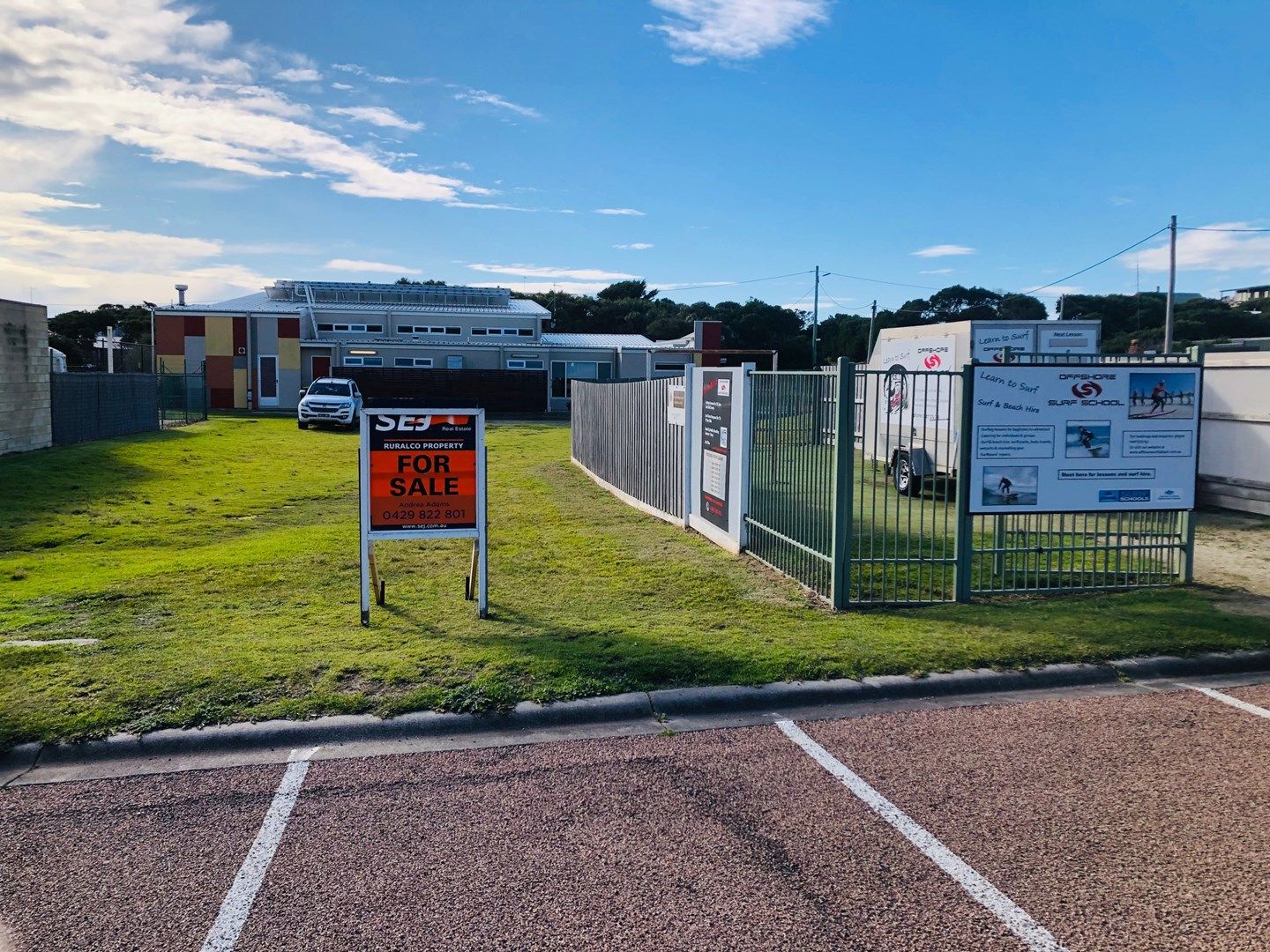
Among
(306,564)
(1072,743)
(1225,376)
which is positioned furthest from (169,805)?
(1225,376)

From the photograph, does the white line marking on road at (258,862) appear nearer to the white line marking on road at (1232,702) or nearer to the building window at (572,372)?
the white line marking on road at (1232,702)

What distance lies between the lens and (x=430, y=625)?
25.1ft

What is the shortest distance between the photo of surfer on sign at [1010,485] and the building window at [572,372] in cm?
3926

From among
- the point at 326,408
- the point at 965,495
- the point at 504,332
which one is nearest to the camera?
the point at 965,495

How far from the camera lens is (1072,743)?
18.2 feet

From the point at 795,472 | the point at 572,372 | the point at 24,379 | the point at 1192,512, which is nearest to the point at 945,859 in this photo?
the point at 795,472

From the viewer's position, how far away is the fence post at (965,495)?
333 inches

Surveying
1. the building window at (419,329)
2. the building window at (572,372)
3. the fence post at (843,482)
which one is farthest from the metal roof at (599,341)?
the fence post at (843,482)

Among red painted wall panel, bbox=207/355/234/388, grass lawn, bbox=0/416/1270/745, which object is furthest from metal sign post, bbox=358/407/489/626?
red painted wall panel, bbox=207/355/234/388

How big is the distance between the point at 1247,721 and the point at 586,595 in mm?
5003

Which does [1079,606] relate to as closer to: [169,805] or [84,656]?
[169,805]

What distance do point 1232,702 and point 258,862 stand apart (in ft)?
19.3

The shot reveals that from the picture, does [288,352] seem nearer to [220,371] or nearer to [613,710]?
[220,371]

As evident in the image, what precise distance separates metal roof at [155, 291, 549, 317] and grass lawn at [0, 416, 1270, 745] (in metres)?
34.6
